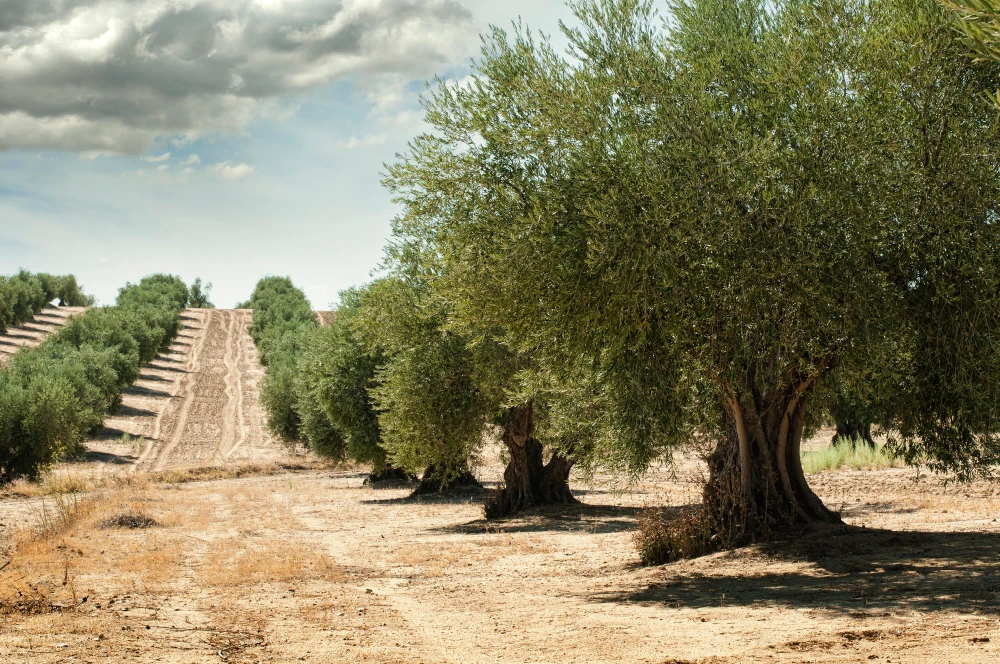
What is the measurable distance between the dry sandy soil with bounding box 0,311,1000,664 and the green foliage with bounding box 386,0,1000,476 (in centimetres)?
236

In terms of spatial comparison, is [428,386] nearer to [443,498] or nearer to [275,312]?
[443,498]

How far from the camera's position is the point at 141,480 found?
140ft

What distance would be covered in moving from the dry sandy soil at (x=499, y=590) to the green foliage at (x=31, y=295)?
9432 cm

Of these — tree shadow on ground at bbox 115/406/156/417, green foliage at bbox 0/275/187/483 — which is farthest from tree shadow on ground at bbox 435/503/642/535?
tree shadow on ground at bbox 115/406/156/417

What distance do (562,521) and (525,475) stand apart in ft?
9.38

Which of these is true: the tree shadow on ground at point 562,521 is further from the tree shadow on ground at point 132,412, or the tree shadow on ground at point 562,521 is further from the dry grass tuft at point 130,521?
the tree shadow on ground at point 132,412

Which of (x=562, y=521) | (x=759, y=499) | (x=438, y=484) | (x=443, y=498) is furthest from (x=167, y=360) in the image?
(x=759, y=499)

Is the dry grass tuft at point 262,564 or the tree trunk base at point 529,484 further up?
the tree trunk base at point 529,484

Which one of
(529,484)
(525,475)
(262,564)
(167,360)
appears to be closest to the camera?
(262,564)

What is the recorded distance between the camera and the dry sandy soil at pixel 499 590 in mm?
8500

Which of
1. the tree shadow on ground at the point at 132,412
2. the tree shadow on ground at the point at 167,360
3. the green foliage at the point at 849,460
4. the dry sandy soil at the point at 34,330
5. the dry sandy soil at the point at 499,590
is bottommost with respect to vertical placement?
the dry sandy soil at the point at 499,590

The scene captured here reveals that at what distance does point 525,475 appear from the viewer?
26.5m

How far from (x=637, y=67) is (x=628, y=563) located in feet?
28.0

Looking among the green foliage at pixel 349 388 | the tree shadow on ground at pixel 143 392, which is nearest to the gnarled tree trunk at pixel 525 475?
the green foliage at pixel 349 388
